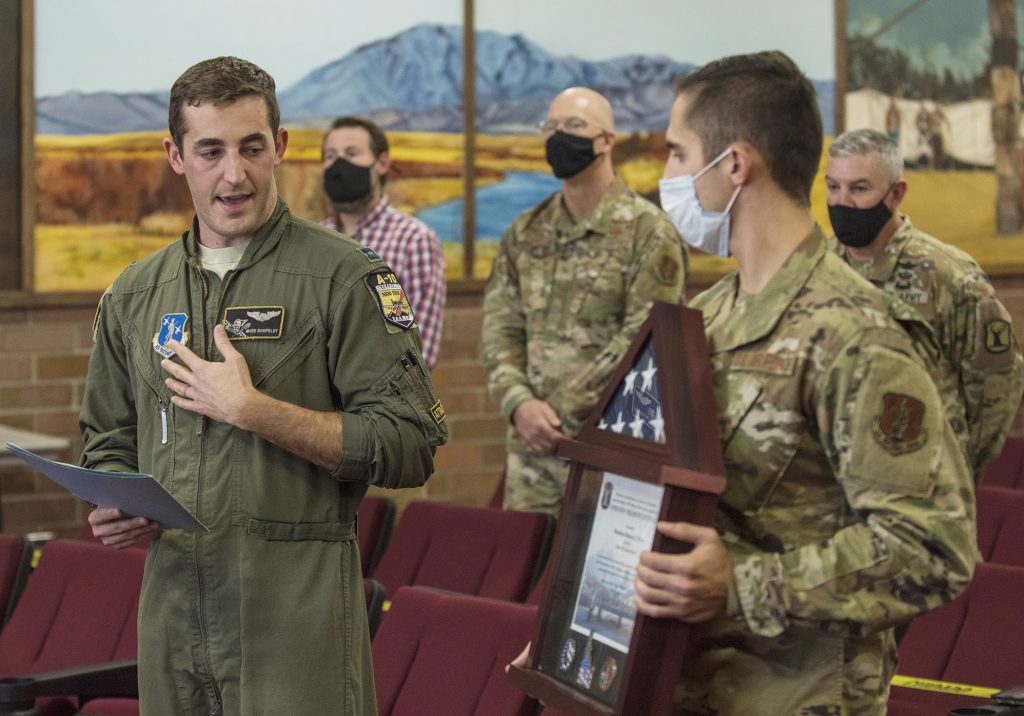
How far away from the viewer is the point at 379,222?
488cm

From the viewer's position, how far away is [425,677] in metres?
3.19

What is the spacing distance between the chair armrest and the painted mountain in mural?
312 centimetres

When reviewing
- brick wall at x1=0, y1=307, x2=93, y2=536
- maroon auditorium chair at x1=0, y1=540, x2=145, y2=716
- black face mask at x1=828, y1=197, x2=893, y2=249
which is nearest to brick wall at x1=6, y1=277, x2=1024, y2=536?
brick wall at x1=0, y1=307, x2=93, y2=536

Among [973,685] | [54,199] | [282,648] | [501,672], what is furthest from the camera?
[54,199]

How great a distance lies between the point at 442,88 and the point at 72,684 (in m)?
4.06

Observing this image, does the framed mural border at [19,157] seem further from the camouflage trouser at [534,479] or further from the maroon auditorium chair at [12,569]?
the camouflage trouser at [534,479]

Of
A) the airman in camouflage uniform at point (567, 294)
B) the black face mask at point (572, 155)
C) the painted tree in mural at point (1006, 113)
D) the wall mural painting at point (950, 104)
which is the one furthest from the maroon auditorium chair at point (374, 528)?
the painted tree in mural at point (1006, 113)

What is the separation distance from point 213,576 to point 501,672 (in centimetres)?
99

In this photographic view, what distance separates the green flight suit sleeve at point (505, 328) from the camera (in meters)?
4.46

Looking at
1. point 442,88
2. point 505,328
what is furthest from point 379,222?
point 442,88

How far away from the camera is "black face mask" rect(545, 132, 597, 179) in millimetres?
4461

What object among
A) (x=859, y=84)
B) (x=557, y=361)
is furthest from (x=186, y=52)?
(x=859, y=84)

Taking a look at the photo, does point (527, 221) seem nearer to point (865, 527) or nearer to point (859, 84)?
point (865, 527)

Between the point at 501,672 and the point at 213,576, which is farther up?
the point at 213,576
